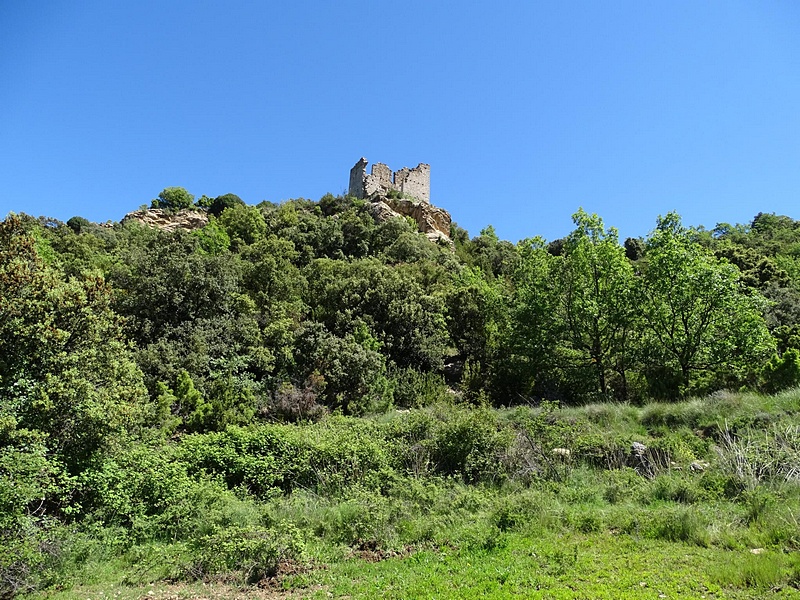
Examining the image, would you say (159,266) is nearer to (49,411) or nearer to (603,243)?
(49,411)

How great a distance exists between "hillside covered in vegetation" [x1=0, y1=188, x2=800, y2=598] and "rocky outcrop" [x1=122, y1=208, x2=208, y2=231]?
23147 millimetres

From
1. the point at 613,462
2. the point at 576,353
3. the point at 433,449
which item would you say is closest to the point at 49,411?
Answer: the point at 433,449

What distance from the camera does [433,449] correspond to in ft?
38.8

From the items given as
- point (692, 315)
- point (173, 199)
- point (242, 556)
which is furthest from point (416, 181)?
point (242, 556)

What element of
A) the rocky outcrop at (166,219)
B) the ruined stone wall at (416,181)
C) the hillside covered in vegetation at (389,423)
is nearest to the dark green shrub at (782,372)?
the hillside covered in vegetation at (389,423)

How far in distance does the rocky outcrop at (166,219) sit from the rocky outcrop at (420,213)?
58.4 ft

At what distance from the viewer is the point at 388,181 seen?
57344 mm

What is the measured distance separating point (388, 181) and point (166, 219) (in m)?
25.8

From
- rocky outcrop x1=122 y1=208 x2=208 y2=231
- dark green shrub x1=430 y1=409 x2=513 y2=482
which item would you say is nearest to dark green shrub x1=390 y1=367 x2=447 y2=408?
dark green shrub x1=430 y1=409 x2=513 y2=482

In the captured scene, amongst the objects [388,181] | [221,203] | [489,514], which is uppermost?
[388,181]

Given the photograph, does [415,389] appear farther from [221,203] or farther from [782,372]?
[221,203]

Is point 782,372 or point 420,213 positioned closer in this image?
point 782,372

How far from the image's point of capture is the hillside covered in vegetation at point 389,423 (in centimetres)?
692

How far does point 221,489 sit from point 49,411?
144 inches
